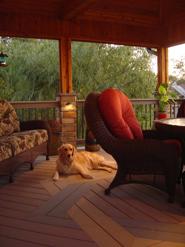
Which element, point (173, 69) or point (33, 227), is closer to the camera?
point (33, 227)

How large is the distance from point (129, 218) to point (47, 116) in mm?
4296

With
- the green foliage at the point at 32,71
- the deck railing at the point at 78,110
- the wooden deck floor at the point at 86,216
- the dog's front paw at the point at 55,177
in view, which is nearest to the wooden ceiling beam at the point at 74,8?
the deck railing at the point at 78,110

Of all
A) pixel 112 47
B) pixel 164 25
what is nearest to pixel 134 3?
pixel 164 25

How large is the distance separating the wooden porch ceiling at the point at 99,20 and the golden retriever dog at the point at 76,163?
8.13 feet

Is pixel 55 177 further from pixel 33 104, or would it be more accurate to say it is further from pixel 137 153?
pixel 33 104

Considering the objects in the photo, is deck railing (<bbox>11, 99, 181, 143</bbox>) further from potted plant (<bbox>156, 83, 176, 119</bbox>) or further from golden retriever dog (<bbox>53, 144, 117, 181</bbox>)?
golden retriever dog (<bbox>53, 144, 117, 181</bbox>)

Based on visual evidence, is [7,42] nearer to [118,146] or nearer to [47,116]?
[47,116]

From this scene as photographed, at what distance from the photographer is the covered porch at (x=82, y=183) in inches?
86.2

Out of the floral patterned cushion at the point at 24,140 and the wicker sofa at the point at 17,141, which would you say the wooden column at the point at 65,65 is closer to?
the wicker sofa at the point at 17,141

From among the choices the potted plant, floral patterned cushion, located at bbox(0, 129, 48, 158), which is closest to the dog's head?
floral patterned cushion, located at bbox(0, 129, 48, 158)

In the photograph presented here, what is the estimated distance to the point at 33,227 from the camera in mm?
2312

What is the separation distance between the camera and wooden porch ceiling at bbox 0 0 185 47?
17.2ft

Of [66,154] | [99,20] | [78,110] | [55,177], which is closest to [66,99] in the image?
[78,110]

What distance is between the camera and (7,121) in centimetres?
433
